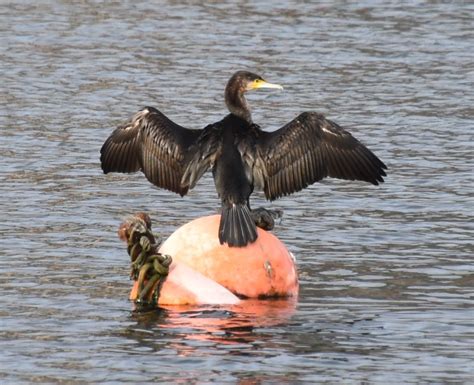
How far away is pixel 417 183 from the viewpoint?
16.6 m

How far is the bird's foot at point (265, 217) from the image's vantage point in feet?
41.4

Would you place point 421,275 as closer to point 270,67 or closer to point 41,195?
point 41,195

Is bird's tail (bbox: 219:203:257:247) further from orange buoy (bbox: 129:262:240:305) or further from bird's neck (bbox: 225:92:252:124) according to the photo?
bird's neck (bbox: 225:92:252:124)

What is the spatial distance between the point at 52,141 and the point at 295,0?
11.4 meters

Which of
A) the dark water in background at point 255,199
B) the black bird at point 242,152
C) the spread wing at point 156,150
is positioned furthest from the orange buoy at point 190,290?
the spread wing at point 156,150

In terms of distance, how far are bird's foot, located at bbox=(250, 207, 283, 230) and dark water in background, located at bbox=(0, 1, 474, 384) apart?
1.86 ft

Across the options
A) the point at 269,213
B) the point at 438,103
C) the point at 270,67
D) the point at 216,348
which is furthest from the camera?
the point at 270,67

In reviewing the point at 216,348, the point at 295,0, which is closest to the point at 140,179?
the point at 216,348

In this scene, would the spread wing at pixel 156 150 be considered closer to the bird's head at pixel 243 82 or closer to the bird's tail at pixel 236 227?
the bird's head at pixel 243 82

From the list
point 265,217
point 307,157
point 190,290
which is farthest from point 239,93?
point 190,290

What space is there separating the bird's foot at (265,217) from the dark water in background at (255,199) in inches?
22.3

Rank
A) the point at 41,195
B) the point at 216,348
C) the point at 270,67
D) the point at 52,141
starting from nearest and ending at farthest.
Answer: the point at 216,348
the point at 41,195
the point at 52,141
the point at 270,67

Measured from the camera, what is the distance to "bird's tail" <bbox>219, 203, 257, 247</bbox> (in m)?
11.8

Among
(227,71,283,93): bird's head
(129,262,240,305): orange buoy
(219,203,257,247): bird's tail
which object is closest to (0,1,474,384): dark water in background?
(129,262,240,305): orange buoy
